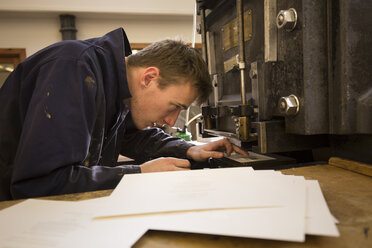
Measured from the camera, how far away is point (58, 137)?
0.74 m

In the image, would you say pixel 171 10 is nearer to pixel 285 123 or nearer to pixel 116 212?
pixel 285 123

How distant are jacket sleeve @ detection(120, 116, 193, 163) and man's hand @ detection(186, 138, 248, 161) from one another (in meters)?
0.11

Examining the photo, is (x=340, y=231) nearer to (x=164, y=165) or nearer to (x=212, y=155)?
(x=164, y=165)

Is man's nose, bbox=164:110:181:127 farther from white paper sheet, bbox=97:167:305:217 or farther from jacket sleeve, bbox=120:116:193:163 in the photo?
white paper sheet, bbox=97:167:305:217

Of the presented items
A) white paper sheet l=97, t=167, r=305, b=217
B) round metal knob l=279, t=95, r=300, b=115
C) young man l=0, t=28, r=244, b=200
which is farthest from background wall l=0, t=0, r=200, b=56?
white paper sheet l=97, t=167, r=305, b=217

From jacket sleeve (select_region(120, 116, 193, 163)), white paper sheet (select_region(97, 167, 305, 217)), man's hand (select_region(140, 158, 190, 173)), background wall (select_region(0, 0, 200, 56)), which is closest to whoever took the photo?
white paper sheet (select_region(97, 167, 305, 217))

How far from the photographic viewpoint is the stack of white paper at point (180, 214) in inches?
15.8

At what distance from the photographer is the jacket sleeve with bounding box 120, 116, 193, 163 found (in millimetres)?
1479

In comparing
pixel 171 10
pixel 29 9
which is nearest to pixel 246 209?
pixel 171 10

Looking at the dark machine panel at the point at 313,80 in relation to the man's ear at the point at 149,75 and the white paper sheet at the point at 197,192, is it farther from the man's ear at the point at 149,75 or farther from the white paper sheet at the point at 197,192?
the man's ear at the point at 149,75

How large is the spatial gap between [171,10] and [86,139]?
126 inches

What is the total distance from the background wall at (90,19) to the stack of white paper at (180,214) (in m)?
3.34

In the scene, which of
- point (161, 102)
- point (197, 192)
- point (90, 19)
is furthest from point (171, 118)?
point (90, 19)

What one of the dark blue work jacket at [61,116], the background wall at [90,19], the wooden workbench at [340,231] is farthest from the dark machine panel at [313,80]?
the background wall at [90,19]
